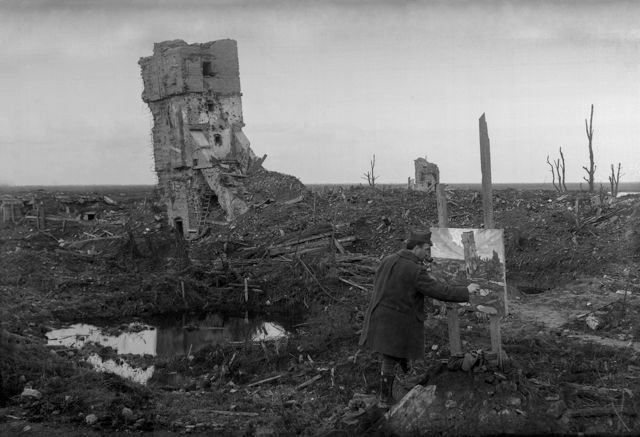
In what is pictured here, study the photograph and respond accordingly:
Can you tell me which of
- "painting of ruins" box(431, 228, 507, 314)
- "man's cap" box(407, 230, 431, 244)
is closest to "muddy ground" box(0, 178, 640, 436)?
"painting of ruins" box(431, 228, 507, 314)

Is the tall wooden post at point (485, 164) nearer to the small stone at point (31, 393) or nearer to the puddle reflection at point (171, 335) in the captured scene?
the small stone at point (31, 393)

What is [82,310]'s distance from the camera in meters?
13.9

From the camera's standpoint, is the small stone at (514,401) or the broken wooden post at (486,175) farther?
the broken wooden post at (486,175)

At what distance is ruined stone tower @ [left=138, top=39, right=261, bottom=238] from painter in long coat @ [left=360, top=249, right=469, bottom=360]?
1649 cm

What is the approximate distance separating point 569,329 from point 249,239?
11.0 m

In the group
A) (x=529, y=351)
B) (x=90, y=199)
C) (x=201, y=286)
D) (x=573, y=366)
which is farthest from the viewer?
(x=90, y=199)

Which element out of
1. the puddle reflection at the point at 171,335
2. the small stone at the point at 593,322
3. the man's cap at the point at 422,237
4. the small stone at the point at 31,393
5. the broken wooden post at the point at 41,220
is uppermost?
the man's cap at the point at 422,237

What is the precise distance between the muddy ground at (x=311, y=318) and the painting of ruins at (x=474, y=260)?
2.19 feet

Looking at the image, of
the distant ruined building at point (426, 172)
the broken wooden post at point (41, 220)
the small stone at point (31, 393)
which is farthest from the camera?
the distant ruined building at point (426, 172)

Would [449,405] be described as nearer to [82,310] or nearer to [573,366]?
[573,366]

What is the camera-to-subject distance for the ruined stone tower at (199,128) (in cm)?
2216

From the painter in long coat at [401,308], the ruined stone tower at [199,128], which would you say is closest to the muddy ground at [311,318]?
the painter in long coat at [401,308]

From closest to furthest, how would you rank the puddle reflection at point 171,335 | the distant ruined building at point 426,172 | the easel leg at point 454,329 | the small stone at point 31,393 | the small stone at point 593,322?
the easel leg at point 454,329 → the small stone at point 31,393 → the small stone at point 593,322 → the puddle reflection at point 171,335 → the distant ruined building at point 426,172

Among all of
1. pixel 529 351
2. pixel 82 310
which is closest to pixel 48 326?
pixel 82 310
